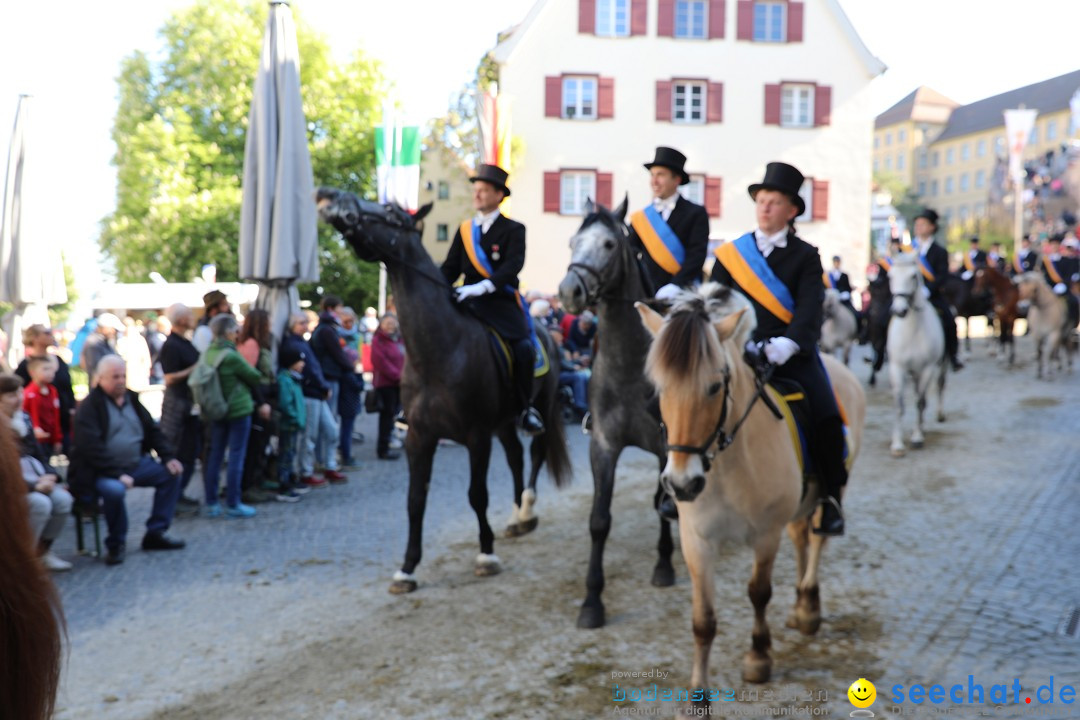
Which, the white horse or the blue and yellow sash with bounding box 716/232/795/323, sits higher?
the blue and yellow sash with bounding box 716/232/795/323

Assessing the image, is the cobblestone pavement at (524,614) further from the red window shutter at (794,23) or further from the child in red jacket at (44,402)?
the red window shutter at (794,23)

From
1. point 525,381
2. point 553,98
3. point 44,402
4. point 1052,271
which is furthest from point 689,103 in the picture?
point 44,402

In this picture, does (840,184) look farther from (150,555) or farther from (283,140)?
(150,555)

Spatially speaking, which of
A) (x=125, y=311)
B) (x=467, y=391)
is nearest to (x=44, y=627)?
(x=467, y=391)

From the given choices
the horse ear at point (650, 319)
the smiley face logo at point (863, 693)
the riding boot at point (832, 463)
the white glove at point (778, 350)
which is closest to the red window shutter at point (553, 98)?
the riding boot at point (832, 463)

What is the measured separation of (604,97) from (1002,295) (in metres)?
16.5

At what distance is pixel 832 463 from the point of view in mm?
4836

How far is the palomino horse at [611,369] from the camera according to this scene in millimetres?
5613

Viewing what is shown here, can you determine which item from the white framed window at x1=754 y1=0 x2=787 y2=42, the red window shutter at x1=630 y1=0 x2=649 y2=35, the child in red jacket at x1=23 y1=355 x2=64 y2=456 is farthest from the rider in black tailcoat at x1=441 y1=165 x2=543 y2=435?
the white framed window at x1=754 y1=0 x2=787 y2=42

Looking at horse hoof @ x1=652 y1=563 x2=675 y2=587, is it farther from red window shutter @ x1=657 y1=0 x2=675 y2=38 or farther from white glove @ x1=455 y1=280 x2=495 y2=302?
red window shutter @ x1=657 y1=0 x2=675 y2=38

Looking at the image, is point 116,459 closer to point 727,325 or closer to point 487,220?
point 487,220

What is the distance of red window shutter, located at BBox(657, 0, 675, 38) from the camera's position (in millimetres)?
31328

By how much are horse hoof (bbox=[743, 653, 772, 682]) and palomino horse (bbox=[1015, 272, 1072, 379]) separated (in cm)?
1497

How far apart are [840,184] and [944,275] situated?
21.0 metres
